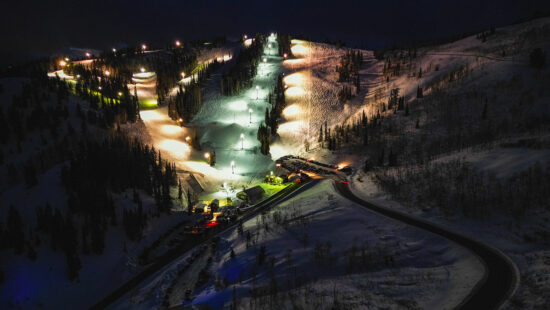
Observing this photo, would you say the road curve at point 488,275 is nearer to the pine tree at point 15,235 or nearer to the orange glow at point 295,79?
the pine tree at point 15,235

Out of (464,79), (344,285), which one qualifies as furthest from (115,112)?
(464,79)

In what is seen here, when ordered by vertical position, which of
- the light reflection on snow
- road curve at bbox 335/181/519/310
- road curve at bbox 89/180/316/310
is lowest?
road curve at bbox 89/180/316/310

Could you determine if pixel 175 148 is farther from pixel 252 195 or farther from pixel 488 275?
pixel 488 275

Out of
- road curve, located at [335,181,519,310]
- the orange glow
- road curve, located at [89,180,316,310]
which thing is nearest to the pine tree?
road curve, located at [89,180,316,310]

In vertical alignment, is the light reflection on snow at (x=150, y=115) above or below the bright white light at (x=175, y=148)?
above

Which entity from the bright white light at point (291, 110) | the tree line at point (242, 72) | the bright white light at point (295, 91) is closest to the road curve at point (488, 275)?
the bright white light at point (291, 110)

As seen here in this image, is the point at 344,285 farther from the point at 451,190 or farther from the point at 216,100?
the point at 216,100

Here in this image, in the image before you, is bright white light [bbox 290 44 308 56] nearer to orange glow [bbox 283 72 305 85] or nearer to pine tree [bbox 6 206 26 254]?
orange glow [bbox 283 72 305 85]
